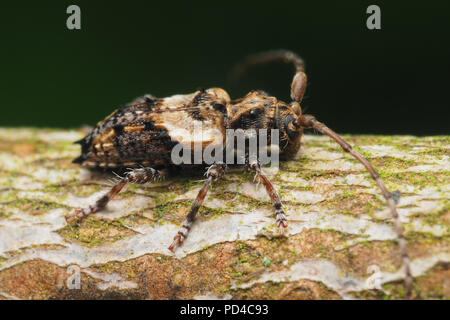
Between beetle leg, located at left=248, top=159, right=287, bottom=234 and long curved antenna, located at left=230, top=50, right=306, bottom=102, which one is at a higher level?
long curved antenna, located at left=230, top=50, right=306, bottom=102

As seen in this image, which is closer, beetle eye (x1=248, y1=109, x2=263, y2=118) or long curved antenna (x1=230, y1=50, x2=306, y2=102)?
beetle eye (x1=248, y1=109, x2=263, y2=118)

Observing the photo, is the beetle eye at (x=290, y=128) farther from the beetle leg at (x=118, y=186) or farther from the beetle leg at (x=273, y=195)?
the beetle leg at (x=118, y=186)

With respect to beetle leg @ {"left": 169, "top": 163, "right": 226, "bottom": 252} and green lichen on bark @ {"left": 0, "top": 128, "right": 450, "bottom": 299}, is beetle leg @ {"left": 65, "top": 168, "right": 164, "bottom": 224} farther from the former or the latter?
beetle leg @ {"left": 169, "top": 163, "right": 226, "bottom": 252}

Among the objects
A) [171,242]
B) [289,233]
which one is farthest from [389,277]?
[171,242]

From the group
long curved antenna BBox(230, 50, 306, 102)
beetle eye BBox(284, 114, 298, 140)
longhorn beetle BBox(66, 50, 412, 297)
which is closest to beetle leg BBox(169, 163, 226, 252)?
longhorn beetle BBox(66, 50, 412, 297)

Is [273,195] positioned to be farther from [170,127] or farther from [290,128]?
[170,127]

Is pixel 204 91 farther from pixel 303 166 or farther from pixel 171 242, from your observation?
pixel 171 242

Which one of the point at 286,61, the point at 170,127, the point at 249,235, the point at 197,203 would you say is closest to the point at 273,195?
the point at 249,235
